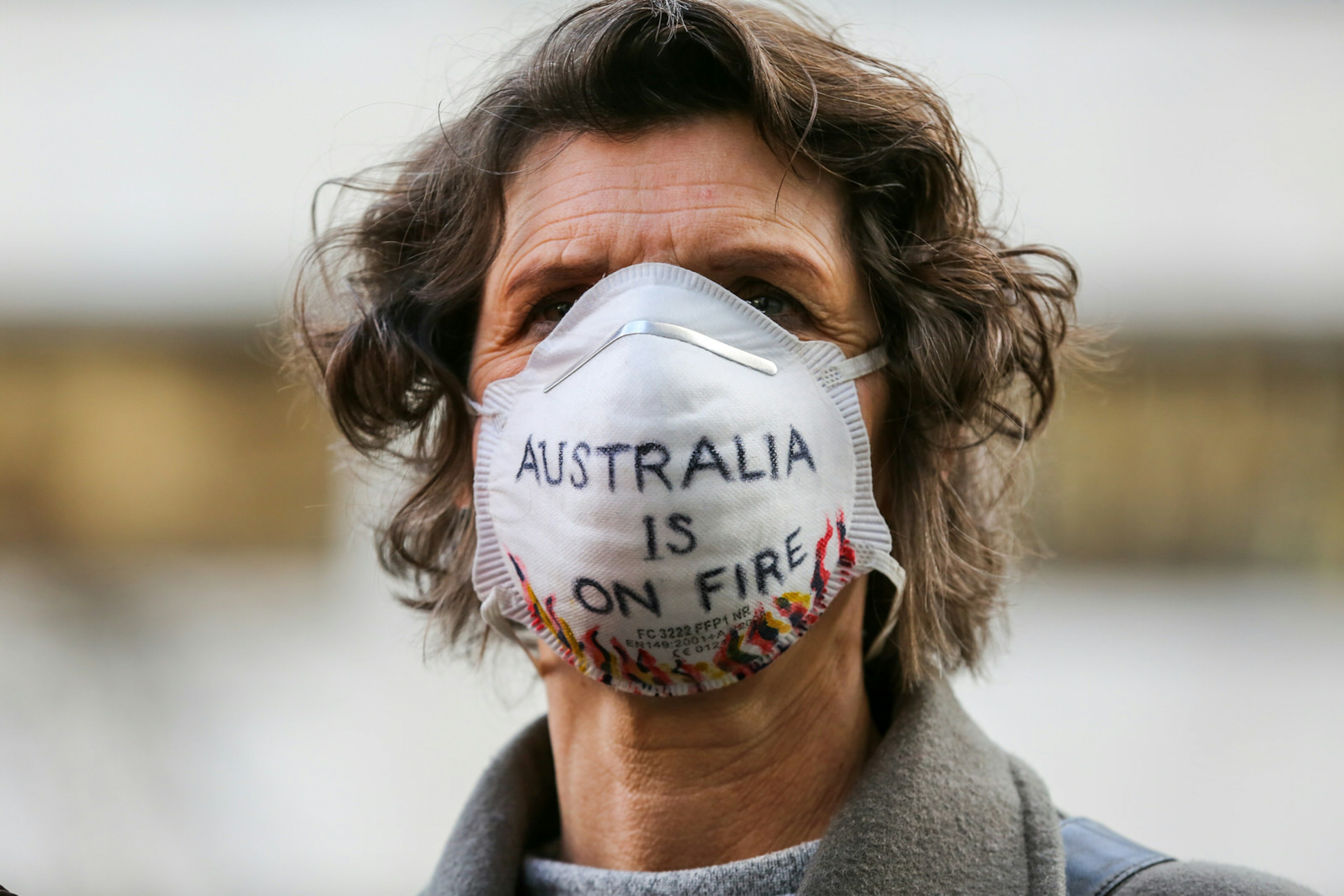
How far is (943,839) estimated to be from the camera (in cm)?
173

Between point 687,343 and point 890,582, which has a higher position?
point 687,343

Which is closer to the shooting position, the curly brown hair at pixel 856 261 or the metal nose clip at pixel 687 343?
the metal nose clip at pixel 687 343

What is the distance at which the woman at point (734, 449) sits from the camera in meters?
1.70

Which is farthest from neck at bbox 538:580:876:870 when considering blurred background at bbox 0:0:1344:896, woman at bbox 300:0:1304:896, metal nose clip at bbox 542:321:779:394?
blurred background at bbox 0:0:1344:896

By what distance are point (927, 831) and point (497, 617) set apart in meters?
0.79

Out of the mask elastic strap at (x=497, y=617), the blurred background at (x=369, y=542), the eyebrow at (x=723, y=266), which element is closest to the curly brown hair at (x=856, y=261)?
the eyebrow at (x=723, y=266)

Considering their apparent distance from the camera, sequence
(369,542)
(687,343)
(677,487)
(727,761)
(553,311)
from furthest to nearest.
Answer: (369,542) < (553,311) < (727,761) < (687,343) < (677,487)

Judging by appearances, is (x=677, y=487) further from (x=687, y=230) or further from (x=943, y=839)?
(x=943, y=839)

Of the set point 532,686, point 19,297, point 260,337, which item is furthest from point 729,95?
→ point 19,297

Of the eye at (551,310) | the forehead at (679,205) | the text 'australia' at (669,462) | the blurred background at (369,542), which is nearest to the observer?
the text 'australia' at (669,462)

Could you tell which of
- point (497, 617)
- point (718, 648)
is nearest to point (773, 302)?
point (718, 648)

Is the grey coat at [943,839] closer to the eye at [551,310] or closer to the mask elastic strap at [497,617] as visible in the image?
the mask elastic strap at [497,617]

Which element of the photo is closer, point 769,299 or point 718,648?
point 718,648

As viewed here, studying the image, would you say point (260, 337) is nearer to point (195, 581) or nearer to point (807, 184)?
point (195, 581)
